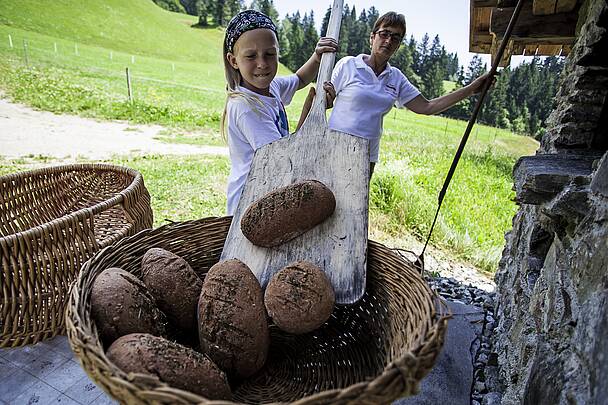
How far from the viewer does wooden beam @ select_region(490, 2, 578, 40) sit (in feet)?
6.42

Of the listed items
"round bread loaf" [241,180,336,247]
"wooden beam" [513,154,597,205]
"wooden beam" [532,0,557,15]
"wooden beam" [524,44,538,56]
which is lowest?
"round bread loaf" [241,180,336,247]

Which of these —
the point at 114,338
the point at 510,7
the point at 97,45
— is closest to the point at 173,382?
the point at 114,338

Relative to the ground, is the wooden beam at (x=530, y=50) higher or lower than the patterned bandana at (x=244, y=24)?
higher

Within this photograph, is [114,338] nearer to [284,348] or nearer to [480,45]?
[284,348]

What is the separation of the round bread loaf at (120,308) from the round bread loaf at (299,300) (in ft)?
1.18

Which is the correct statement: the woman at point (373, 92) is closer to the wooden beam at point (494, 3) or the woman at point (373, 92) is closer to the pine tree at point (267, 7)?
the wooden beam at point (494, 3)

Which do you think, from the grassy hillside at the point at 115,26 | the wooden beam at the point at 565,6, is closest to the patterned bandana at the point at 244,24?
the wooden beam at the point at 565,6

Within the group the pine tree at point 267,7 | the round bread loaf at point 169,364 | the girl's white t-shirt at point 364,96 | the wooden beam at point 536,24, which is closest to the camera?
the round bread loaf at point 169,364

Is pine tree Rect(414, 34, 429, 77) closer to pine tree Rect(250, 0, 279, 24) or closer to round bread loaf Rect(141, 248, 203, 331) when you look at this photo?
pine tree Rect(250, 0, 279, 24)

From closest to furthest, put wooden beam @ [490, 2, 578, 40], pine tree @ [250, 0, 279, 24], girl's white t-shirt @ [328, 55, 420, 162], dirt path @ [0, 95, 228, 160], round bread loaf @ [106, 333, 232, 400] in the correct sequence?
round bread loaf @ [106, 333, 232, 400], wooden beam @ [490, 2, 578, 40], girl's white t-shirt @ [328, 55, 420, 162], dirt path @ [0, 95, 228, 160], pine tree @ [250, 0, 279, 24]

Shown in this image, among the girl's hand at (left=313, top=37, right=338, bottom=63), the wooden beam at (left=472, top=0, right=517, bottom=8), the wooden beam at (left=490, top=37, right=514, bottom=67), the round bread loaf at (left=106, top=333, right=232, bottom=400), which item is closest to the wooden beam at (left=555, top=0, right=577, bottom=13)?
the wooden beam at (left=472, top=0, right=517, bottom=8)

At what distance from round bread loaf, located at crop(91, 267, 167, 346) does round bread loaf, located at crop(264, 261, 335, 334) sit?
0.36m

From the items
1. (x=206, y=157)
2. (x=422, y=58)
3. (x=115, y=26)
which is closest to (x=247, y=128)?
(x=206, y=157)

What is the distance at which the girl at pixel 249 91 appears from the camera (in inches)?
69.2
